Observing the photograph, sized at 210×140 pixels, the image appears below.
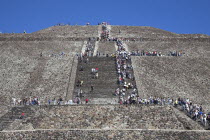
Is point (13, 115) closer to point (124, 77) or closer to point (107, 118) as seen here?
point (107, 118)

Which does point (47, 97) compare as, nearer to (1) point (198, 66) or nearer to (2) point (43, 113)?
(2) point (43, 113)

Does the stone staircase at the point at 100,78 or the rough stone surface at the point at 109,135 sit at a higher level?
the stone staircase at the point at 100,78

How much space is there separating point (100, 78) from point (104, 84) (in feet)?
3.36

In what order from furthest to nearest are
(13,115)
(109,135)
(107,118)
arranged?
(13,115)
(107,118)
(109,135)

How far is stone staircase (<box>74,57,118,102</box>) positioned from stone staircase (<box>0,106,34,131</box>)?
566 centimetres

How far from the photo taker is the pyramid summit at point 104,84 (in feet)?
72.0

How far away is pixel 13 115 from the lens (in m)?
23.7

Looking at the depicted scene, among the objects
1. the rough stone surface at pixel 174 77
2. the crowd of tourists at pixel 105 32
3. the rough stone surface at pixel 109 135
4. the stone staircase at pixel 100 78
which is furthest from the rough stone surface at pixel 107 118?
the crowd of tourists at pixel 105 32

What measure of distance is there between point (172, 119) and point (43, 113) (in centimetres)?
702

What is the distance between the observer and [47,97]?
1150 inches

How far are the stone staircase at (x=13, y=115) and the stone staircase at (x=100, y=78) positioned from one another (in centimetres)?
566

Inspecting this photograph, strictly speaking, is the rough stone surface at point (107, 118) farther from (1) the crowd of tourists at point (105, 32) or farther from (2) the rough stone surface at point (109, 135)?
(1) the crowd of tourists at point (105, 32)

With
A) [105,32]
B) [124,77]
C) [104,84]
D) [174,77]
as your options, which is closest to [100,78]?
[104,84]

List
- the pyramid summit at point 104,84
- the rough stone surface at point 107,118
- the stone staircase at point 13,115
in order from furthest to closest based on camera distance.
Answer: the stone staircase at point 13,115
the rough stone surface at point 107,118
the pyramid summit at point 104,84
